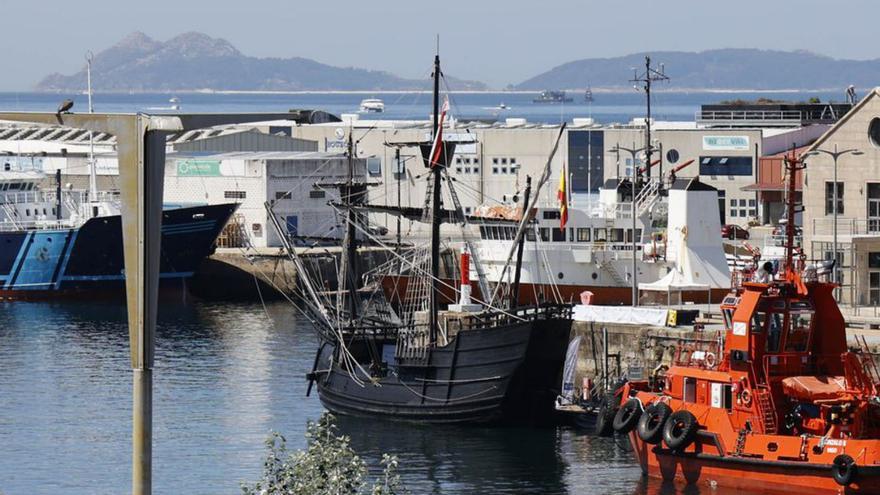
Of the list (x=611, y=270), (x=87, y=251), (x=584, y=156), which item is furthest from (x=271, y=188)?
(x=611, y=270)

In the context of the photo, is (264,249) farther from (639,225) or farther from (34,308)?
(639,225)

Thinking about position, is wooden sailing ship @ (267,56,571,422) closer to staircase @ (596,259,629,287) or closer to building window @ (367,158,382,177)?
staircase @ (596,259,629,287)

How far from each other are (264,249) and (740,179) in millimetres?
21045

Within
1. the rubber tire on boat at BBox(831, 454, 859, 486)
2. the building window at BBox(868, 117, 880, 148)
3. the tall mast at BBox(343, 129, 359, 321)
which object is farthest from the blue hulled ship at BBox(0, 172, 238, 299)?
the rubber tire on boat at BBox(831, 454, 859, 486)

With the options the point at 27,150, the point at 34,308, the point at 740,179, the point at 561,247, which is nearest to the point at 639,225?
the point at 561,247

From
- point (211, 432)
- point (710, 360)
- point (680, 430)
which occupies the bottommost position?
point (211, 432)

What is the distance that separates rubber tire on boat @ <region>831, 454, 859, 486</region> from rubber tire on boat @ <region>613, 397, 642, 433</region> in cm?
456

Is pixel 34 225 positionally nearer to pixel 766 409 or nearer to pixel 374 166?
pixel 374 166

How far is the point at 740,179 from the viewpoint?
76438mm

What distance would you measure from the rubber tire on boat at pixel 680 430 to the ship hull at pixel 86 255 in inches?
1768

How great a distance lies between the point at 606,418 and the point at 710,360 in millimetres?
3057

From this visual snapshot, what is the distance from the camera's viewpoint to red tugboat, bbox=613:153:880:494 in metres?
28.7

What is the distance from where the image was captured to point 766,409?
96.7ft

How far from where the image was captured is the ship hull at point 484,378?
37.4m
